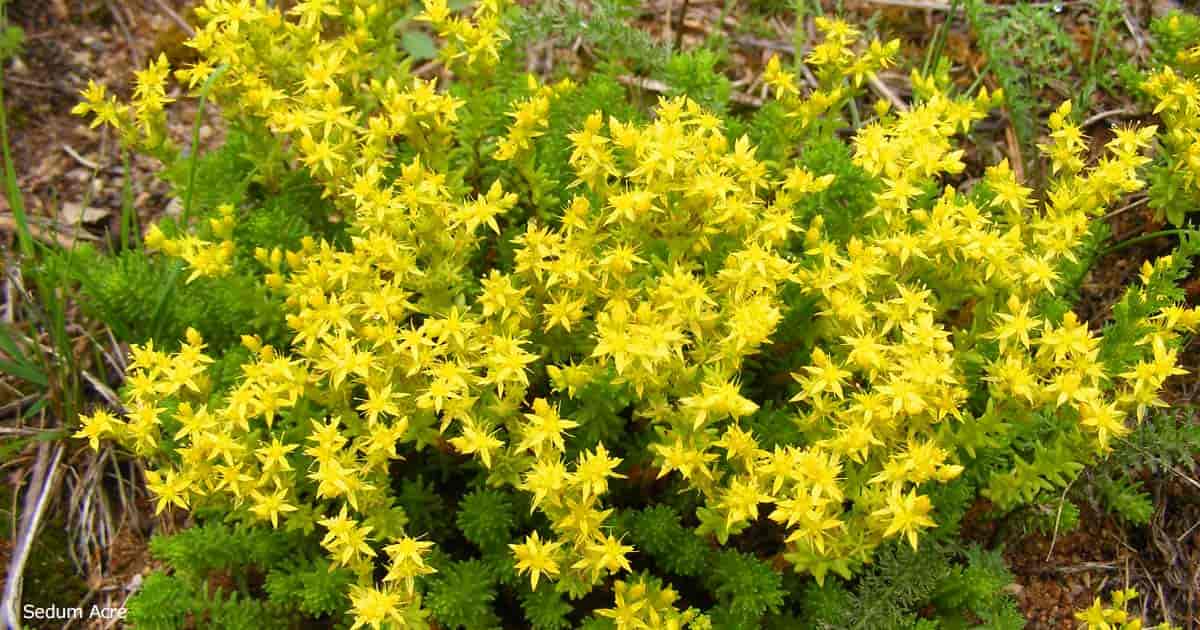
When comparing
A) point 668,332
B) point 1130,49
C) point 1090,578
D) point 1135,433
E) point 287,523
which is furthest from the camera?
point 1130,49

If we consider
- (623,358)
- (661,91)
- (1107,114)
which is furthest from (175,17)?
(1107,114)

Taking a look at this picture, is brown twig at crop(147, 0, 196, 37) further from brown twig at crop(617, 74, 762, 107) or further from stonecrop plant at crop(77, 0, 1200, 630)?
brown twig at crop(617, 74, 762, 107)

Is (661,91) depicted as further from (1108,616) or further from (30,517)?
(30,517)

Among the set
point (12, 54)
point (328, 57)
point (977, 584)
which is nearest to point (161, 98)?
point (328, 57)

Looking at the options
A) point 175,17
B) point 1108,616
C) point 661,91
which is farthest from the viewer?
point 175,17

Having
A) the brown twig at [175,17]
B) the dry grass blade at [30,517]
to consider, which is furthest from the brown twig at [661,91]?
the dry grass blade at [30,517]

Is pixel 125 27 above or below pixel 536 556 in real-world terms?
above

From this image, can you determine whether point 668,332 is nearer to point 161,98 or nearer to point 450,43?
point 450,43

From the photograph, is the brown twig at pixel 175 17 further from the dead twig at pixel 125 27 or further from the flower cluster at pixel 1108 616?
the flower cluster at pixel 1108 616
